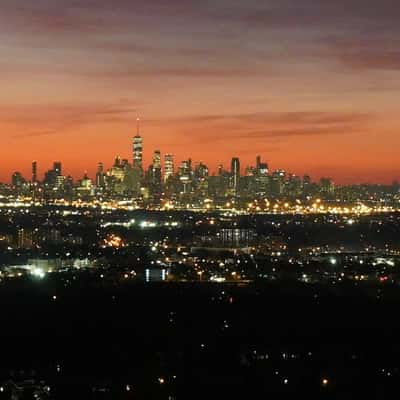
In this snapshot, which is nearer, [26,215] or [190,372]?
[190,372]

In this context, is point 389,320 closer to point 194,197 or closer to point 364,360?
point 364,360

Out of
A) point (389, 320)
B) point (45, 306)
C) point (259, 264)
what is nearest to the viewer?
point (389, 320)

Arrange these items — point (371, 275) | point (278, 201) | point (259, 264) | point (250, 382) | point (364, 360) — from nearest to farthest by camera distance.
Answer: point (250, 382) → point (364, 360) → point (371, 275) → point (259, 264) → point (278, 201)

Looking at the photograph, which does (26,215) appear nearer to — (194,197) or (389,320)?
(194,197)

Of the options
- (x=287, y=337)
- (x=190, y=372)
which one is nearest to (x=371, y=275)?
(x=287, y=337)

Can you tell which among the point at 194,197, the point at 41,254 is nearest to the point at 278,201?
the point at 194,197

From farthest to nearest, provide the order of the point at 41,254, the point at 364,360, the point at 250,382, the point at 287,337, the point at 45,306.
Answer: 1. the point at 41,254
2. the point at 45,306
3. the point at 287,337
4. the point at 364,360
5. the point at 250,382
